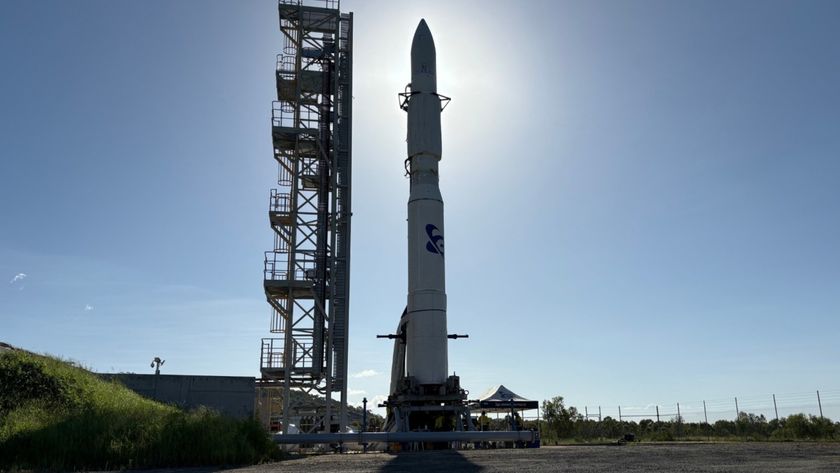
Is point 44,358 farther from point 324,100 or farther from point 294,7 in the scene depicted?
point 294,7

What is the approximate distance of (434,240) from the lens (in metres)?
24.5

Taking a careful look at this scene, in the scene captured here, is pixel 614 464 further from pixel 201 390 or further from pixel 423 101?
pixel 423 101

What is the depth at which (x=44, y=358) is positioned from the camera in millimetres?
15734

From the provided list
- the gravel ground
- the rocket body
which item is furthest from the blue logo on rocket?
the gravel ground

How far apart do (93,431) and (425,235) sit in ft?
47.1

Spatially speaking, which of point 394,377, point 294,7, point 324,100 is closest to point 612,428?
Result: point 394,377

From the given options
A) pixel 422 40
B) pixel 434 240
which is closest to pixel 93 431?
pixel 434 240

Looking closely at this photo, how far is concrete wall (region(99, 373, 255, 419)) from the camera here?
21.8 m

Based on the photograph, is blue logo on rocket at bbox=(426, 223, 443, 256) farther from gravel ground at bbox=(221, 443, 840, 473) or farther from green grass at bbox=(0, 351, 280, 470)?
green grass at bbox=(0, 351, 280, 470)

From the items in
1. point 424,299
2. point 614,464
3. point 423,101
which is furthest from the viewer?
point 423,101

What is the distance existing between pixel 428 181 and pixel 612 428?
688 inches

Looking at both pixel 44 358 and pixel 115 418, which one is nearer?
pixel 115 418

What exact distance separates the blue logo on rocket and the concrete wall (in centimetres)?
773

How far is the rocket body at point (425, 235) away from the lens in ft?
76.8
